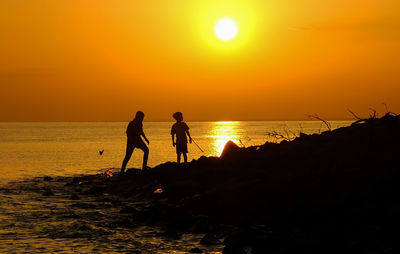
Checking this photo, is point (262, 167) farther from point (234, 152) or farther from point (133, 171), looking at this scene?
point (133, 171)

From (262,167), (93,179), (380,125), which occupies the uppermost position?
(380,125)

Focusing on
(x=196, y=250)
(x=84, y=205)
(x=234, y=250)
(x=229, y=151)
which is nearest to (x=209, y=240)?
(x=196, y=250)

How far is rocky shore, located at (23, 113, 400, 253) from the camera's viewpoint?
9.02 metres

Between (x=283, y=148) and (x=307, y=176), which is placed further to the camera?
(x=283, y=148)

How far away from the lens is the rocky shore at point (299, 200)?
902cm

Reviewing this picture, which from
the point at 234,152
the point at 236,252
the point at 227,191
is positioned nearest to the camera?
the point at 236,252

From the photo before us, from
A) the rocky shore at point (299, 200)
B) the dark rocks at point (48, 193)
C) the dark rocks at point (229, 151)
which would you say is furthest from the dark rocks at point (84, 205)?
the dark rocks at point (229, 151)

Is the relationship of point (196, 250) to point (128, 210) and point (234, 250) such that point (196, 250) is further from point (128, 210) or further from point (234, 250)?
point (128, 210)

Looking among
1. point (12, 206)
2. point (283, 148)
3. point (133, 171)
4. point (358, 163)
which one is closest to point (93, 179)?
point (133, 171)

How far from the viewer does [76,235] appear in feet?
37.2

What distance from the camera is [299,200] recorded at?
11.4 m

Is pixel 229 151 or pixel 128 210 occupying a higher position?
pixel 229 151

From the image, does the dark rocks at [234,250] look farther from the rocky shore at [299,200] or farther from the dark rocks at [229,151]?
the dark rocks at [229,151]

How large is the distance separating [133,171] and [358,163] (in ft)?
41.1
